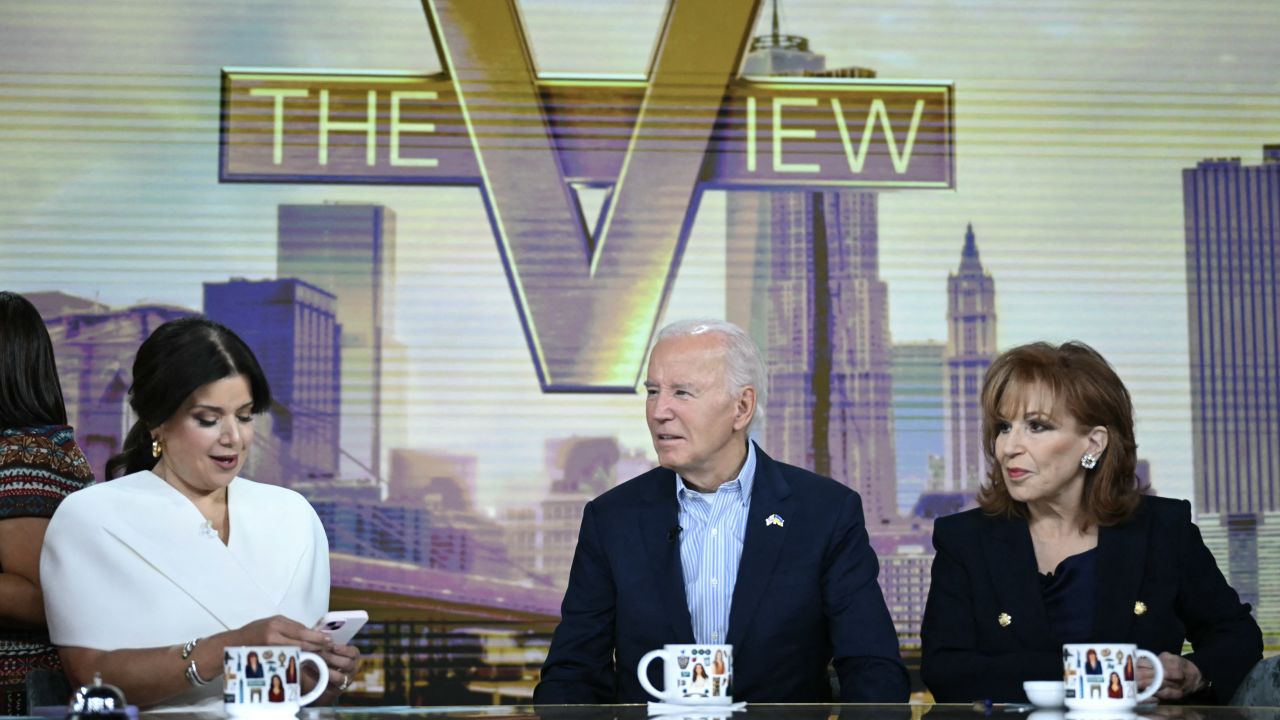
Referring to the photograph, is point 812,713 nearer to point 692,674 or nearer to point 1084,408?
point 692,674

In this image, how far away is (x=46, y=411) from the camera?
3.30m

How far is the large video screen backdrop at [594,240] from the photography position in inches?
200

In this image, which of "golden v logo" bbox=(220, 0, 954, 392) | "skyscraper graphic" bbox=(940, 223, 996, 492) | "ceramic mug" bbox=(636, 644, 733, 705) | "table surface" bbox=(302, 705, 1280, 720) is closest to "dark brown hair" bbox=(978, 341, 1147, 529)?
"table surface" bbox=(302, 705, 1280, 720)

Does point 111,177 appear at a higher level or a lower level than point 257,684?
higher

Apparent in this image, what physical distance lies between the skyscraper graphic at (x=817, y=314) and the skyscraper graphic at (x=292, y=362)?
1.36m

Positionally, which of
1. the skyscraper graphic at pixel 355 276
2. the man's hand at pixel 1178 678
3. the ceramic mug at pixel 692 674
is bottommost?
the man's hand at pixel 1178 678

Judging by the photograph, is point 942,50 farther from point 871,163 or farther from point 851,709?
point 851,709

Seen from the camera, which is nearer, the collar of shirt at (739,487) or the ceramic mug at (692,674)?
the ceramic mug at (692,674)

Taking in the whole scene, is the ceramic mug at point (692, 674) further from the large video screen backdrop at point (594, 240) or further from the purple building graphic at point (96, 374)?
the purple building graphic at point (96, 374)

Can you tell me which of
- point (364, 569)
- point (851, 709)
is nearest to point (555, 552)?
point (364, 569)

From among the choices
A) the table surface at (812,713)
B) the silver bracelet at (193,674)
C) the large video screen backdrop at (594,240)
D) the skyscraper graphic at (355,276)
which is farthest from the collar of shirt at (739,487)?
the skyscraper graphic at (355,276)

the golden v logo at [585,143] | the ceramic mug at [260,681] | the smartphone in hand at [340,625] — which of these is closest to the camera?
the ceramic mug at [260,681]

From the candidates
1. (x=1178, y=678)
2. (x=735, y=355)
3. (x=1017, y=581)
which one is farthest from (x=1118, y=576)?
(x=735, y=355)

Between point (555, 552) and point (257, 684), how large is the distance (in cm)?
301
